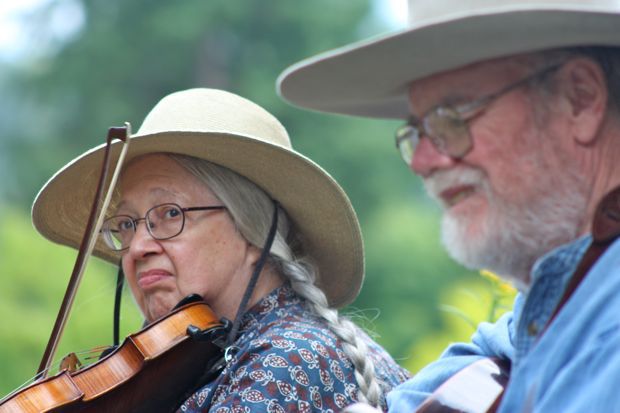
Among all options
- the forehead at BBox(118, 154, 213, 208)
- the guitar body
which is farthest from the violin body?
the guitar body

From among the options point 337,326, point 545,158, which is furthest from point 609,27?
point 337,326

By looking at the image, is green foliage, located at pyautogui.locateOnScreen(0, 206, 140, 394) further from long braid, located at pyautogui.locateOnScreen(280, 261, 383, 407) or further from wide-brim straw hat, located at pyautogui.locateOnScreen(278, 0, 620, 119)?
wide-brim straw hat, located at pyautogui.locateOnScreen(278, 0, 620, 119)

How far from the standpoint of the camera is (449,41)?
2434 millimetres

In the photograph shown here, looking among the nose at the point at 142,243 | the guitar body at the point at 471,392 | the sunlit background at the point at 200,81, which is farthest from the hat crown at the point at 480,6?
the sunlit background at the point at 200,81

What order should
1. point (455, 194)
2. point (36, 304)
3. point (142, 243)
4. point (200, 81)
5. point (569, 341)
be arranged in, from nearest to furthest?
point (569, 341) → point (455, 194) → point (142, 243) → point (36, 304) → point (200, 81)

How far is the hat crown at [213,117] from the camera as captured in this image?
363 centimetres

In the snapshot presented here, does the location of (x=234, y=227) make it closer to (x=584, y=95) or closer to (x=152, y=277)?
(x=152, y=277)

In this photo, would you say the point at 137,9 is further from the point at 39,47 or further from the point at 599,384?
the point at 599,384

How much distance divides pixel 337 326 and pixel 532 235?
1198 millimetres

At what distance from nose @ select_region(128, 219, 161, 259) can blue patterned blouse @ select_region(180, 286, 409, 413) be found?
35 centimetres

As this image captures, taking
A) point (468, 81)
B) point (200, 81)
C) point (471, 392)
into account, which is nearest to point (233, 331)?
point (471, 392)

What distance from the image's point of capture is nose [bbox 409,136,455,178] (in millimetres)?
2475

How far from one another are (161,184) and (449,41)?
1435 mm

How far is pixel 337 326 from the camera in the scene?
3488mm
